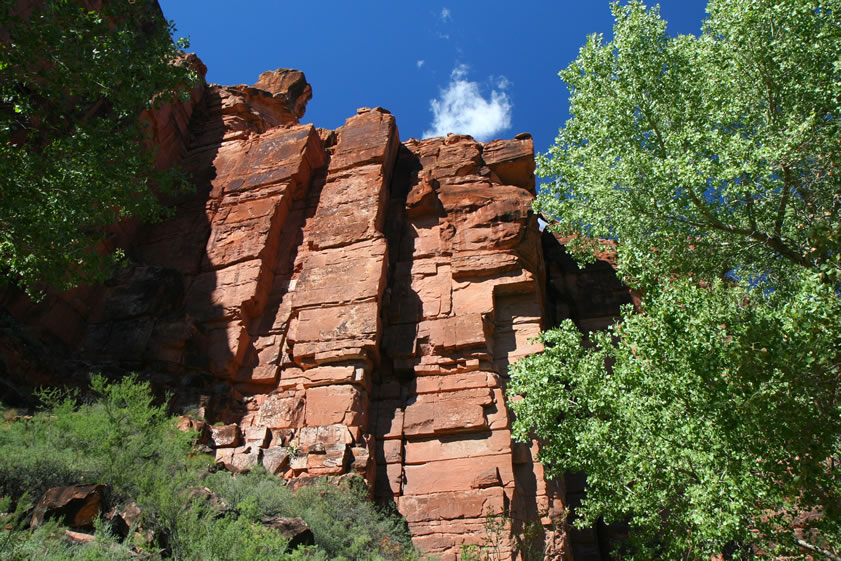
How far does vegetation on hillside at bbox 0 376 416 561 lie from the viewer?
673 centimetres

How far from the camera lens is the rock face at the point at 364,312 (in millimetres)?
12711

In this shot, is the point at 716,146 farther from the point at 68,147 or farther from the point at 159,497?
→ the point at 68,147

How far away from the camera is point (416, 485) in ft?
42.3

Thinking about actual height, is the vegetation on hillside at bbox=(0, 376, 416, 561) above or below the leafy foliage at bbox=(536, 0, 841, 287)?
below

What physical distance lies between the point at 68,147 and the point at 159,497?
292 inches

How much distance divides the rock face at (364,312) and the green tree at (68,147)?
420 centimetres

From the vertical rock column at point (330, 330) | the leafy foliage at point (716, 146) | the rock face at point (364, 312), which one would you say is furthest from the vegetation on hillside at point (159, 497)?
the leafy foliage at point (716, 146)

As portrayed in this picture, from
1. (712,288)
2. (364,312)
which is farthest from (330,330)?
(712,288)

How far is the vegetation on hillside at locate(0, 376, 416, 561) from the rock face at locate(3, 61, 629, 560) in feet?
4.16

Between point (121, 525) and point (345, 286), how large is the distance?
8786mm

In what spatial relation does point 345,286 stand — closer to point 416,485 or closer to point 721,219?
point 416,485

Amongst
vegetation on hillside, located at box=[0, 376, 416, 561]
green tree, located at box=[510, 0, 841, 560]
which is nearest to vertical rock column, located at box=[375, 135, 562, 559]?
vegetation on hillside, located at box=[0, 376, 416, 561]

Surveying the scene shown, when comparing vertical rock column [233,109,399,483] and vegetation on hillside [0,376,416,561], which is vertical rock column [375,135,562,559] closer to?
vertical rock column [233,109,399,483]

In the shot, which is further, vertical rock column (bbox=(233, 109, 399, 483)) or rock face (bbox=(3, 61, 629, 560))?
vertical rock column (bbox=(233, 109, 399, 483))
